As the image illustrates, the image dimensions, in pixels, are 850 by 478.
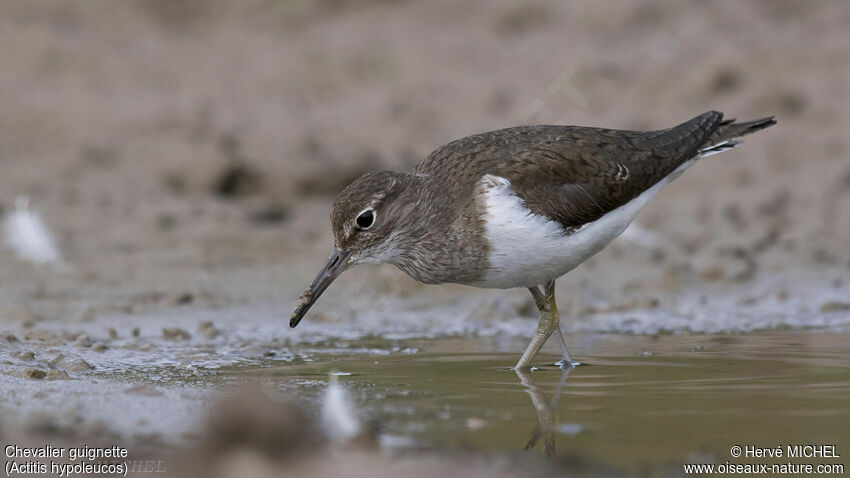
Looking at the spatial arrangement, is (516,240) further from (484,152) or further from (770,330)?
(770,330)

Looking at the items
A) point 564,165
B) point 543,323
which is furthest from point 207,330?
point 564,165

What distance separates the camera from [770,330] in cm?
807

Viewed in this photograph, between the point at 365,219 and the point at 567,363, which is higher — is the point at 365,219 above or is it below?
above

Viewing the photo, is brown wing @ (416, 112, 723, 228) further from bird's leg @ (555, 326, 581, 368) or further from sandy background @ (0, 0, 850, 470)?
sandy background @ (0, 0, 850, 470)

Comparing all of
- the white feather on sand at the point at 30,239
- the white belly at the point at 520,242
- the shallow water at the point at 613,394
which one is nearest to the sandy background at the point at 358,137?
the white feather on sand at the point at 30,239

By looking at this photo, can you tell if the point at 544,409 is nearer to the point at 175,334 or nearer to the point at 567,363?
the point at 567,363

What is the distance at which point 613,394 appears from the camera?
5895 millimetres

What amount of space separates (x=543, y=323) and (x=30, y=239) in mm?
5499

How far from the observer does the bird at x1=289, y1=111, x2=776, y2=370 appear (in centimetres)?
677

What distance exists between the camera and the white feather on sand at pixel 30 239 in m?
10.3

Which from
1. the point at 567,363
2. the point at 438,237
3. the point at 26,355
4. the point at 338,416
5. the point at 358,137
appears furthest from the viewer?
the point at 358,137

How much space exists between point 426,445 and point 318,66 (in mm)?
9852

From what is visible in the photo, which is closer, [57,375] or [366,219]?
[57,375]

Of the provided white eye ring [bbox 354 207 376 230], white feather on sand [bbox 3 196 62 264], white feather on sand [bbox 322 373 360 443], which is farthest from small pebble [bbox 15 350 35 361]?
white feather on sand [bbox 3 196 62 264]
